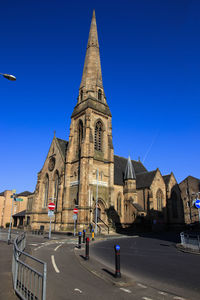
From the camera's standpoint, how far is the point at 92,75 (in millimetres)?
44375

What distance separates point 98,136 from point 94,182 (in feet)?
30.7

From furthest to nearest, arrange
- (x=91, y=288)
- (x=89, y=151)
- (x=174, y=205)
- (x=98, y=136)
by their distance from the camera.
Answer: (x=174, y=205), (x=98, y=136), (x=89, y=151), (x=91, y=288)

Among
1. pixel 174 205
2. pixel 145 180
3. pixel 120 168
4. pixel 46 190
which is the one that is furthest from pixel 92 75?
pixel 174 205

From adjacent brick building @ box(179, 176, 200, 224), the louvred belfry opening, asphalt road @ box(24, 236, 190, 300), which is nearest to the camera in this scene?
asphalt road @ box(24, 236, 190, 300)

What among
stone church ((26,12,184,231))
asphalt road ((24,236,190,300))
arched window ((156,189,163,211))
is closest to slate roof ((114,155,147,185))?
stone church ((26,12,184,231))

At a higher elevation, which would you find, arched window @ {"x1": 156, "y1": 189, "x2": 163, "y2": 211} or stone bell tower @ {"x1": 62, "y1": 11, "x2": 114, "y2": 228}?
stone bell tower @ {"x1": 62, "y1": 11, "x2": 114, "y2": 228}

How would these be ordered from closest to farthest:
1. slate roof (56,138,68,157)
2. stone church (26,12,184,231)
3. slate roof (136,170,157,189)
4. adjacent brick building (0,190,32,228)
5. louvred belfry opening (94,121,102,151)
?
stone church (26,12,184,231) < louvred belfry opening (94,121,102,151) < slate roof (136,170,157,189) < slate roof (56,138,68,157) < adjacent brick building (0,190,32,228)

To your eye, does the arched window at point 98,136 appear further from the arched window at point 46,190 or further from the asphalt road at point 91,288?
the asphalt road at point 91,288

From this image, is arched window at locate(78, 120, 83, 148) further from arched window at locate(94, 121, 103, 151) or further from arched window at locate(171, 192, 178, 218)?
arched window at locate(171, 192, 178, 218)

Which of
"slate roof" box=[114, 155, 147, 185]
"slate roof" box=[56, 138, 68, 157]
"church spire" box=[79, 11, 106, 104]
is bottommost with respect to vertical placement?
"slate roof" box=[114, 155, 147, 185]

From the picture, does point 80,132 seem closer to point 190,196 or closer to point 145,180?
point 145,180

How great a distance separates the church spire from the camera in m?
43.2

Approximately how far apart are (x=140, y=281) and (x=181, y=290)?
4.61 feet

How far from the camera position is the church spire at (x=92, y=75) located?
4316 cm
